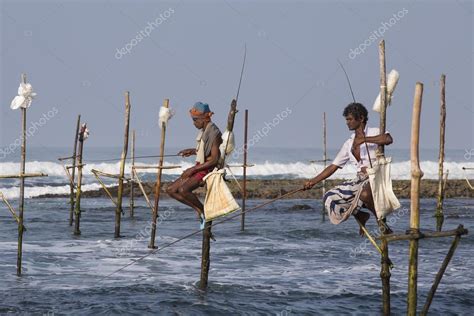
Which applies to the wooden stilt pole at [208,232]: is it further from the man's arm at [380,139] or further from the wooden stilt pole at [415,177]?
the wooden stilt pole at [415,177]

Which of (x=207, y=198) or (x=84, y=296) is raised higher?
(x=207, y=198)

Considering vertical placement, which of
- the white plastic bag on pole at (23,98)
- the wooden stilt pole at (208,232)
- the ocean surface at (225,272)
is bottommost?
the ocean surface at (225,272)

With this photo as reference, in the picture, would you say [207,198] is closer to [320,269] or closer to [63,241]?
[320,269]

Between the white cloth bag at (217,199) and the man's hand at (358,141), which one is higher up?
the man's hand at (358,141)

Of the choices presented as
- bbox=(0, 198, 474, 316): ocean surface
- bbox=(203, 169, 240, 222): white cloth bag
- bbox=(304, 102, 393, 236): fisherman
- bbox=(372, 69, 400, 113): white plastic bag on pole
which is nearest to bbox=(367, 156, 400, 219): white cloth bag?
Answer: bbox=(304, 102, 393, 236): fisherman

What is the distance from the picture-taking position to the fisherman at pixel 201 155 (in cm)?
1219

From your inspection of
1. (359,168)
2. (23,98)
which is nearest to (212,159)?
(359,168)

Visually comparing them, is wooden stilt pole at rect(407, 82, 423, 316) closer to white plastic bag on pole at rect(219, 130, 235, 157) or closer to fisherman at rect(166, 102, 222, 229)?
fisherman at rect(166, 102, 222, 229)

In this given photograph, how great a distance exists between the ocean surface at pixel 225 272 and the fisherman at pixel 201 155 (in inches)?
68.5

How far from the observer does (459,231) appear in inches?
348

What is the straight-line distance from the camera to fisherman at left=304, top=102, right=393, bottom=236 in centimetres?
1055

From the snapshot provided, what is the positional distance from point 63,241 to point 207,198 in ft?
33.1

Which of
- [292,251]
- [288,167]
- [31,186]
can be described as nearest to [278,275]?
[292,251]

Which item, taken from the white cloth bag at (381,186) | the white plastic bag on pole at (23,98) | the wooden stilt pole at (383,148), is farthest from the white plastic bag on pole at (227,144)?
the white plastic bag on pole at (23,98)
